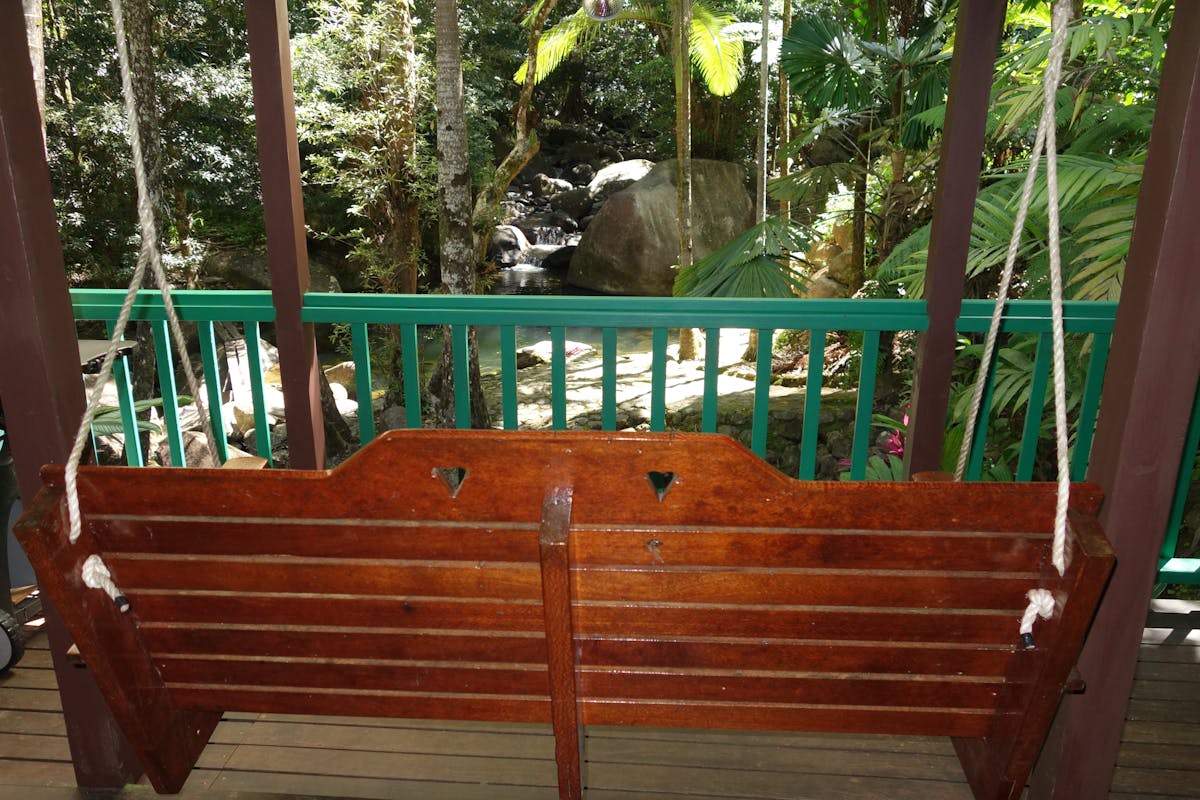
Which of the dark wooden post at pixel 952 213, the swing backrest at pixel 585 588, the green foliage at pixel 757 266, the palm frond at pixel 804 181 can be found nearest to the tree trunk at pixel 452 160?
the palm frond at pixel 804 181

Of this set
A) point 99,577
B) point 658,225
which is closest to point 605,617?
point 99,577

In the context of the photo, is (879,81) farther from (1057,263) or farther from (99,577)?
(99,577)

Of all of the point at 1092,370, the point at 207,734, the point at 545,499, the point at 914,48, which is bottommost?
the point at 207,734

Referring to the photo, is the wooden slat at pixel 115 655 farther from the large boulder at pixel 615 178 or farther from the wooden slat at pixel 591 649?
the large boulder at pixel 615 178

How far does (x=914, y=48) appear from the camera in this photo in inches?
224

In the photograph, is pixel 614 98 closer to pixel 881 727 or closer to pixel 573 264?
pixel 573 264

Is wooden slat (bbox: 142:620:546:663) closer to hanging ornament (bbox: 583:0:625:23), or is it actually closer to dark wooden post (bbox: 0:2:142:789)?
dark wooden post (bbox: 0:2:142:789)

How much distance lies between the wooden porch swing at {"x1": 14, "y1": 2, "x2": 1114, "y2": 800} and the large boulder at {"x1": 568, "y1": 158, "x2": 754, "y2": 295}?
1175cm

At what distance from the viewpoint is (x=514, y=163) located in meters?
10.7

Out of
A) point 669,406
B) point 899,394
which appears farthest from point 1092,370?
point 669,406

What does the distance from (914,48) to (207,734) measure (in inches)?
229

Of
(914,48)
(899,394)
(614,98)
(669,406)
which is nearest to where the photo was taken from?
(914,48)

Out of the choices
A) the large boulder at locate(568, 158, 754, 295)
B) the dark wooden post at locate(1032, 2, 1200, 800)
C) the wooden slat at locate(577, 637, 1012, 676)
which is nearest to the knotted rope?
the wooden slat at locate(577, 637, 1012, 676)

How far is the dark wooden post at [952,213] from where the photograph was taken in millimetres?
2012
